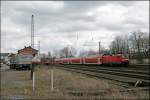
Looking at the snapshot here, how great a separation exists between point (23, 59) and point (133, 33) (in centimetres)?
7769

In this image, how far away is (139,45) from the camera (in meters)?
114

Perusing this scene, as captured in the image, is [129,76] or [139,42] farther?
[139,42]

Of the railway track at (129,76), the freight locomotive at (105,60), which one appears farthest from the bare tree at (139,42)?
the railway track at (129,76)

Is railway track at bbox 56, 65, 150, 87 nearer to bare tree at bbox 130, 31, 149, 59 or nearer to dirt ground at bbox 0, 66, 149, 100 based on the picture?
dirt ground at bbox 0, 66, 149, 100

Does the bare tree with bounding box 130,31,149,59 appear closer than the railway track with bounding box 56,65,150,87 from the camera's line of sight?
No

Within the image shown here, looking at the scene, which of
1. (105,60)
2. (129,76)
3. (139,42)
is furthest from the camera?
(139,42)

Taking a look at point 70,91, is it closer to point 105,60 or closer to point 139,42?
point 105,60

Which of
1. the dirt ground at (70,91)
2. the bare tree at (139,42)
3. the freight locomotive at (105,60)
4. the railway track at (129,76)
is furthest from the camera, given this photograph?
the bare tree at (139,42)

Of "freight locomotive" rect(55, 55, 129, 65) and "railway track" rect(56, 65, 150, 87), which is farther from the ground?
"freight locomotive" rect(55, 55, 129, 65)

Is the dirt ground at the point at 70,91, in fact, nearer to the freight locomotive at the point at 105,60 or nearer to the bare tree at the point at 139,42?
the freight locomotive at the point at 105,60

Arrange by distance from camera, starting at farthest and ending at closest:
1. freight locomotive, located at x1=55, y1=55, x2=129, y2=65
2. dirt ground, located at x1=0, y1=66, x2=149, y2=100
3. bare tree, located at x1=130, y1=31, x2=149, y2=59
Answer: bare tree, located at x1=130, y1=31, x2=149, y2=59 → freight locomotive, located at x1=55, y1=55, x2=129, y2=65 → dirt ground, located at x1=0, y1=66, x2=149, y2=100

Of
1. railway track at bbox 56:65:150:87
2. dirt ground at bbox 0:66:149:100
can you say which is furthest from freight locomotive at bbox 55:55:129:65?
dirt ground at bbox 0:66:149:100

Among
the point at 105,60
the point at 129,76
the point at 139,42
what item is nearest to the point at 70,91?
the point at 129,76

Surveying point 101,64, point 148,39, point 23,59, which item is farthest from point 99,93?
point 148,39
